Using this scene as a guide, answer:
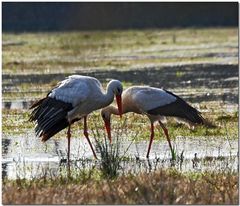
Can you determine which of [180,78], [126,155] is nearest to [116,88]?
[126,155]

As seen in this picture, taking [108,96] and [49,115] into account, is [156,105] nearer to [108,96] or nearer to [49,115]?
[108,96]

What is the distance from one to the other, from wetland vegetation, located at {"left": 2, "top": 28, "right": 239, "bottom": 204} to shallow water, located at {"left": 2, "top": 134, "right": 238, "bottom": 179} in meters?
0.01

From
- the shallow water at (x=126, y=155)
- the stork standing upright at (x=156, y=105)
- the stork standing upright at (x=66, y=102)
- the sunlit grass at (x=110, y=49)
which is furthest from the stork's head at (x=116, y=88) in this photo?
the sunlit grass at (x=110, y=49)

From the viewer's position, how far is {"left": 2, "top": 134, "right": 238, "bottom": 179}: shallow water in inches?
410

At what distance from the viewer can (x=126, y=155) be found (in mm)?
11672

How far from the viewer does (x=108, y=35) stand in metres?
51.8

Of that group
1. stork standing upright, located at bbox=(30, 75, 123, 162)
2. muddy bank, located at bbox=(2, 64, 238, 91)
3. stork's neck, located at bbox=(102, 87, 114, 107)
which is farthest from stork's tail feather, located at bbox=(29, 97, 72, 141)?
muddy bank, located at bbox=(2, 64, 238, 91)

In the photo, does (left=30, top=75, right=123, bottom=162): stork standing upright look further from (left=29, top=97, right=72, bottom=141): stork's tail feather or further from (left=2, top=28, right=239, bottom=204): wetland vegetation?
(left=2, top=28, right=239, bottom=204): wetland vegetation

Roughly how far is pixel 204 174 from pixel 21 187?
6.81 feet

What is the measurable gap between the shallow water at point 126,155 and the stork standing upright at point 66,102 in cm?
41

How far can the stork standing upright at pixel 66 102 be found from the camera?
1152 centimetres

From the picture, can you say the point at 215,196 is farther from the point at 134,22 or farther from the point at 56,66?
the point at 134,22

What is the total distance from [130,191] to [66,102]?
11.6 ft

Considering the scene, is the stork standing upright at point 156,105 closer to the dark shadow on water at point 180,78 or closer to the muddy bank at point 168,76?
the dark shadow on water at point 180,78
